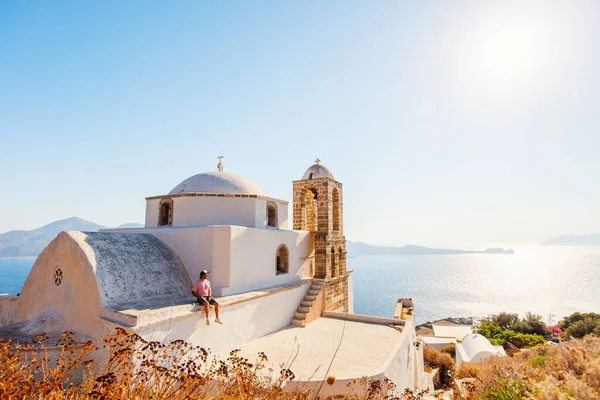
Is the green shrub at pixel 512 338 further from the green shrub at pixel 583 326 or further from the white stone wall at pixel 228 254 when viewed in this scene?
the white stone wall at pixel 228 254

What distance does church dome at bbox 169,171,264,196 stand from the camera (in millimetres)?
10703

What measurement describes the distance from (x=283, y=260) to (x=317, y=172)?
3.70 meters

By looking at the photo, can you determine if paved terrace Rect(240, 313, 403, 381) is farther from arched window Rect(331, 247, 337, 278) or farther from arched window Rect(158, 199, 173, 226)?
arched window Rect(158, 199, 173, 226)

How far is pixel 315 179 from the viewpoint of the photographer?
40.9 ft

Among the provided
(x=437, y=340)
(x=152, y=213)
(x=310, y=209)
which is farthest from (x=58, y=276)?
(x=437, y=340)

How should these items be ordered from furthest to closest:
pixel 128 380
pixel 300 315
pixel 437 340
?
pixel 437 340 → pixel 300 315 → pixel 128 380

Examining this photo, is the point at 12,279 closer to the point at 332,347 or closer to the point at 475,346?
the point at 475,346

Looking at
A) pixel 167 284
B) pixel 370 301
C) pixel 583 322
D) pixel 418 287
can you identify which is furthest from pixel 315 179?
pixel 418 287

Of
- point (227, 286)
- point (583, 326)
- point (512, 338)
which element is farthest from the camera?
point (583, 326)

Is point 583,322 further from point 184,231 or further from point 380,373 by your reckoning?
point 184,231

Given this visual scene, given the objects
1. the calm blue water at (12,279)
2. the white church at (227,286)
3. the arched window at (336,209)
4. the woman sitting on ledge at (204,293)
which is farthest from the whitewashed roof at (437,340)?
the calm blue water at (12,279)

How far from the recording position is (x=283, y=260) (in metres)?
11.0

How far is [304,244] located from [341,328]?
3.27 meters

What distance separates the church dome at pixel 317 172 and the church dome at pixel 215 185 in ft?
7.74
